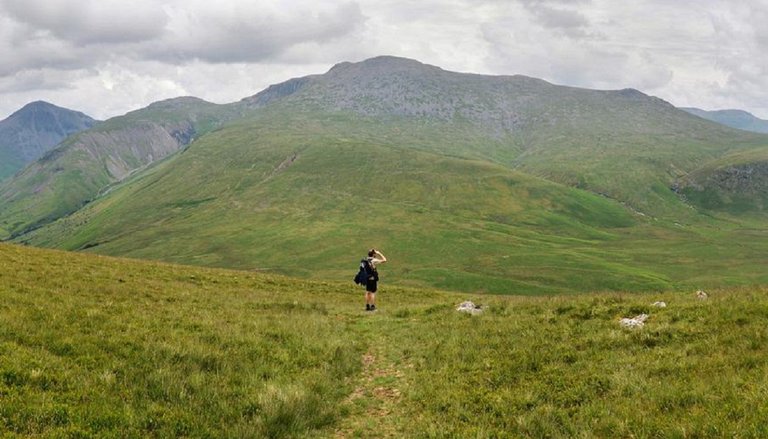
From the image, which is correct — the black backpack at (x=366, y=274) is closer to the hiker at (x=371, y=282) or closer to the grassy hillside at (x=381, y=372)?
the hiker at (x=371, y=282)

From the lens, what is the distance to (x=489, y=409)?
11555mm

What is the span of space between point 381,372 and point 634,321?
28.9 feet

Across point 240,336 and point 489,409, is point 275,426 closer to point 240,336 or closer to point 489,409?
point 489,409

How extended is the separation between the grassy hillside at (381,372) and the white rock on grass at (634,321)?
0.39 m

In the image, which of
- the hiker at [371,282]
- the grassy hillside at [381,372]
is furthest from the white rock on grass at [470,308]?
the hiker at [371,282]

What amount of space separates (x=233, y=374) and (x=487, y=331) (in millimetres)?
9433

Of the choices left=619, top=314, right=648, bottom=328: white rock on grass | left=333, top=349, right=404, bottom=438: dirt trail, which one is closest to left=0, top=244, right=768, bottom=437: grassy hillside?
left=333, top=349, right=404, bottom=438: dirt trail

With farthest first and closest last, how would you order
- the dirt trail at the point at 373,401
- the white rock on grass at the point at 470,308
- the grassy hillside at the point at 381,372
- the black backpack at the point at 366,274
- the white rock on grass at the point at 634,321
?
the black backpack at the point at 366,274
the white rock on grass at the point at 470,308
the white rock on grass at the point at 634,321
the dirt trail at the point at 373,401
the grassy hillside at the point at 381,372

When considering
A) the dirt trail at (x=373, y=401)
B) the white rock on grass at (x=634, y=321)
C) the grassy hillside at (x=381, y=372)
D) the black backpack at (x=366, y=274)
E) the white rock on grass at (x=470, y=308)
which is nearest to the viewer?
the grassy hillside at (x=381, y=372)

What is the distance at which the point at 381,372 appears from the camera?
50.3 feet

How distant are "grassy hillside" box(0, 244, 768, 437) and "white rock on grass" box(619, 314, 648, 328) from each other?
390 millimetres

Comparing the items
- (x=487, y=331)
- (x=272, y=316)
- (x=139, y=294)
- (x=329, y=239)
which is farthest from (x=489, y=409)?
(x=329, y=239)

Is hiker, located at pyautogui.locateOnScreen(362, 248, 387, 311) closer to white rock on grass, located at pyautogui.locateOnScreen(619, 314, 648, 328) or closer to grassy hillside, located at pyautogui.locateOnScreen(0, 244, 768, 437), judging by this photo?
grassy hillside, located at pyautogui.locateOnScreen(0, 244, 768, 437)

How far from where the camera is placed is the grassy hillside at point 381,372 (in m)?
9.80
